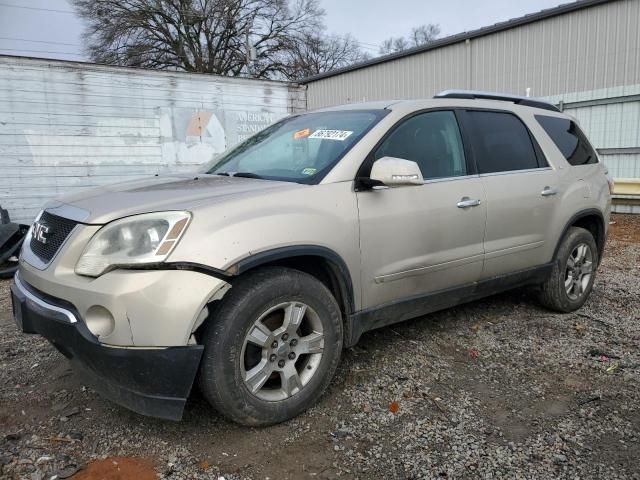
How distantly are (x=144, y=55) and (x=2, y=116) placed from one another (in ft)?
72.7

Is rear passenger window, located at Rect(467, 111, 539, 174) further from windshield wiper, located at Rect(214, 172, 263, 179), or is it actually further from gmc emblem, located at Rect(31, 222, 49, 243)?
gmc emblem, located at Rect(31, 222, 49, 243)

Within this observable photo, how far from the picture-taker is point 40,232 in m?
2.78

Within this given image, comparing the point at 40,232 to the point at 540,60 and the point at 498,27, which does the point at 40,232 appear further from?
the point at 498,27

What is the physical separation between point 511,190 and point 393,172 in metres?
1.36

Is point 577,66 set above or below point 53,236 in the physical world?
above

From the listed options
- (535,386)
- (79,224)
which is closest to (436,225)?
(535,386)

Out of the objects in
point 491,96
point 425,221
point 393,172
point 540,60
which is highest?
point 540,60

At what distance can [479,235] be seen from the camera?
11.8 feet

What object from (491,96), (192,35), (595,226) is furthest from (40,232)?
(192,35)

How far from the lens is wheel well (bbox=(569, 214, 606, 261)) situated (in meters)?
4.68

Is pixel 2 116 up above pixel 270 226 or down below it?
above

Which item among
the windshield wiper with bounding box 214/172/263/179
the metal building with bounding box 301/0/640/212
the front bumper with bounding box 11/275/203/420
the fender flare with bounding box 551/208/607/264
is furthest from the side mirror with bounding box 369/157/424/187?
the metal building with bounding box 301/0/640/212

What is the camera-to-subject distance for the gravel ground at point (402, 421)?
94.0 inches

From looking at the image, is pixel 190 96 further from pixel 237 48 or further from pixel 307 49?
pixel 307 49
